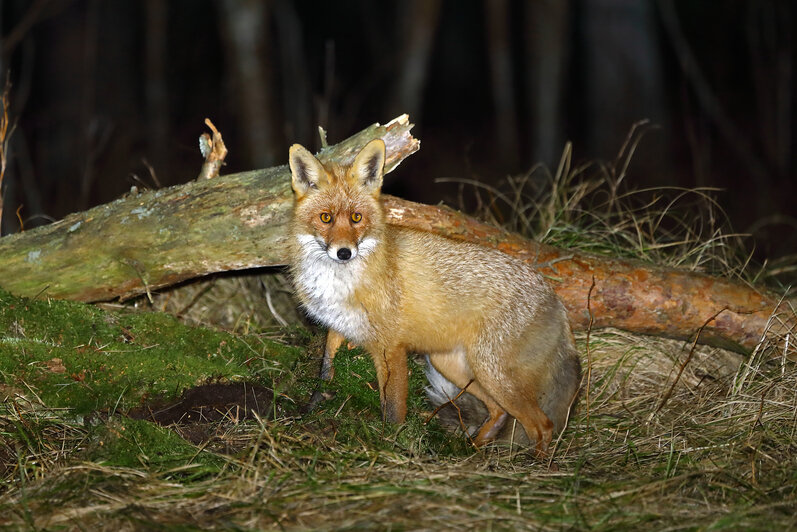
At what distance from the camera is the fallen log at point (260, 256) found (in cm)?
433

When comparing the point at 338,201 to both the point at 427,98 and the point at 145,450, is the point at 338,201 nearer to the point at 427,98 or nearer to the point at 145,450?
the point at 145,450

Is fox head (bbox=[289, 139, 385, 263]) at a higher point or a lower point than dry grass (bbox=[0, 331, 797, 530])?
higher

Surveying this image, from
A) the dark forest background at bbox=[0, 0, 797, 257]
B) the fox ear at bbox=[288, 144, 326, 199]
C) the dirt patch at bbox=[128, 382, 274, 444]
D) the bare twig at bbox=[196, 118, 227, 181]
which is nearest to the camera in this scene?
the dirt patch at bbox=[128, 382, 274, 444]

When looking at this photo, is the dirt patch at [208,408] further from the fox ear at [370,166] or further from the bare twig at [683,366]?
the bare twig at [683,366]

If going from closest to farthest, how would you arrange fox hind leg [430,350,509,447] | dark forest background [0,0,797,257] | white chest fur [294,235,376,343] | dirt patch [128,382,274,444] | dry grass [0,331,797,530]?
dry grass [0,331,797,530] < dirt patch [128,382,274,444] < white chest fur [294,235,376,343] < fox hind leg [430,350,509,447] < dark forest background [0,0,797,257]

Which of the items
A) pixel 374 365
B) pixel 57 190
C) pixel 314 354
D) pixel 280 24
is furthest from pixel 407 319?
pixel 280 24

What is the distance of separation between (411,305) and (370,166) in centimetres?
83

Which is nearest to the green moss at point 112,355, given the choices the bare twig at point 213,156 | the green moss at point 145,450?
the green moss at point 145,450

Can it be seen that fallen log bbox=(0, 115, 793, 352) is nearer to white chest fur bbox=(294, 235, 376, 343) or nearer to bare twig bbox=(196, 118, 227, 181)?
bare twig bbox=(196, 118, 227, 181)

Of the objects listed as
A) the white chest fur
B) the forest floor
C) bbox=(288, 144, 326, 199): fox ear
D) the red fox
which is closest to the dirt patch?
the forest floor

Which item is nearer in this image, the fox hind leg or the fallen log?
the fox hind leg

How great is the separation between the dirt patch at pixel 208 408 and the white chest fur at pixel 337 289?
588 mm

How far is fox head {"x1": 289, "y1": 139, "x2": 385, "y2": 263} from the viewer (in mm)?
3756

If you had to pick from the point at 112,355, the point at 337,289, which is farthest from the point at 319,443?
the point at 112,355
